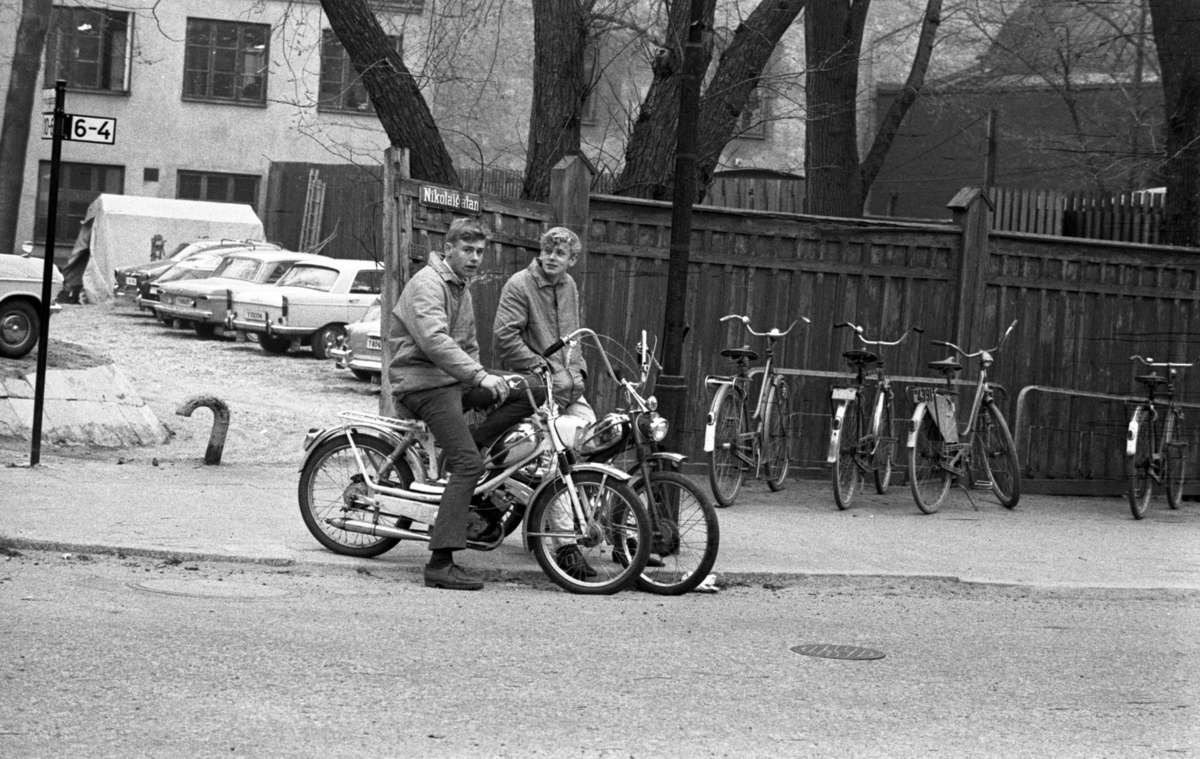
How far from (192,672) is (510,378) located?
3139 mm

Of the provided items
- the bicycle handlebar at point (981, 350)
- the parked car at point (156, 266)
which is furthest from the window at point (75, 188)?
the bicycle handlebar at point (981, 350)

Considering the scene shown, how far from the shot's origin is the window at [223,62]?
42438 mm

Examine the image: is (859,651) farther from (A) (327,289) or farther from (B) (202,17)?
(B) (202,17)

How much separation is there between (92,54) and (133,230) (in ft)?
28.6

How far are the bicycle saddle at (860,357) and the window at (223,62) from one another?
32.6 metres

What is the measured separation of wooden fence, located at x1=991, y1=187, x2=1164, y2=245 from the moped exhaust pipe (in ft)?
26.9

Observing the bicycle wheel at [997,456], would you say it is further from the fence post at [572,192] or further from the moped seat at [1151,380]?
the fence post at [572,192]

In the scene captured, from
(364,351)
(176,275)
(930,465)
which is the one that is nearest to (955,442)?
(930,465)

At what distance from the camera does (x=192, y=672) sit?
5.96 metres

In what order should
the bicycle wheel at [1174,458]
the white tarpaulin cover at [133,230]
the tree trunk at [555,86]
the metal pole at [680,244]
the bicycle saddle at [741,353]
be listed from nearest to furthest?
1. the metal pole at [680,244]
2. the bicycle saddle at [741,353]
3. the tree trunk at [555,86]
4. the bicycle wheel at [1174,458]
5. the white tarpaulin cover at [133,230]

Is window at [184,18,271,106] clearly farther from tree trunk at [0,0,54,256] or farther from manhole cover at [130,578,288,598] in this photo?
manhole cover at [130,578,288,598]

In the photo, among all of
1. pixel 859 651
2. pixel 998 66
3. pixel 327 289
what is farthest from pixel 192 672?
pixel 998 66

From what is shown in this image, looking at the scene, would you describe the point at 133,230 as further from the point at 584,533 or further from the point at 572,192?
the point at 584,533

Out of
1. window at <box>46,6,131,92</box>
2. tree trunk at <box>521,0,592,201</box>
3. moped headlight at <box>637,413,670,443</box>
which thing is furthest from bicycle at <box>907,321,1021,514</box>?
window at <box>46,6,131,92</box>
